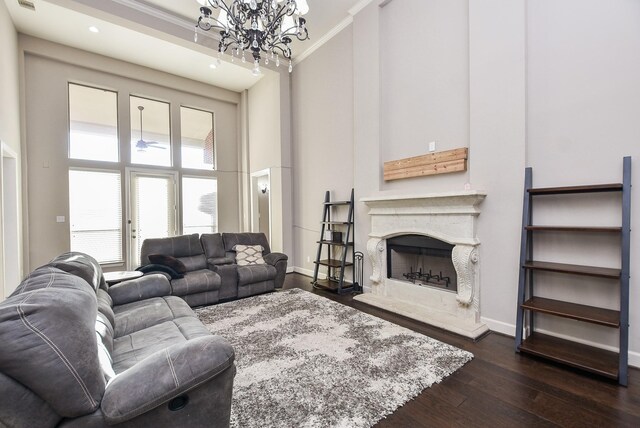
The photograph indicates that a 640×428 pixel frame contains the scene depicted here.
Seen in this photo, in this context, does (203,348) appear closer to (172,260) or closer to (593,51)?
(172,260)

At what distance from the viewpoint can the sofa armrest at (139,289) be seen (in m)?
2.57

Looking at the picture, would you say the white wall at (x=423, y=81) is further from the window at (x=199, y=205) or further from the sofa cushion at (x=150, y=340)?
the window at (x=199, y=205)

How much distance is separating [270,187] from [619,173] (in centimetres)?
515

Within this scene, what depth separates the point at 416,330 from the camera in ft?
9.73

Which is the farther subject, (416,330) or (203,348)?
(416,330)

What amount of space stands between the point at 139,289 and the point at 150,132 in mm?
4763

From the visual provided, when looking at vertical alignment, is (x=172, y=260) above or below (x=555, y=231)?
below

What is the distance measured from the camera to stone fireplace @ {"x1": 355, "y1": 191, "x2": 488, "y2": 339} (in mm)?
3059

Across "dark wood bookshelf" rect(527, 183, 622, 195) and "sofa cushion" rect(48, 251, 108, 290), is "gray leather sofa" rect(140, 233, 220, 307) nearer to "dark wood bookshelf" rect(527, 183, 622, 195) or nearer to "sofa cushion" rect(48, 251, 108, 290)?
"sofa cushion" rect(48, 251, 108, 290)

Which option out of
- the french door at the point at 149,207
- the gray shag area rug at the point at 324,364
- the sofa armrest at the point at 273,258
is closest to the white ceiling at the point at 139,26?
the french door at the point at 149,207

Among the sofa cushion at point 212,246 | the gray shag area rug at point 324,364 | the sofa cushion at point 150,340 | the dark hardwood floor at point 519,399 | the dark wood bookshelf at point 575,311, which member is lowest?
the dark hardwood floor at point 519,399

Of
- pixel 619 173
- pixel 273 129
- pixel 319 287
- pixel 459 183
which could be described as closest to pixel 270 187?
pixel 273 129

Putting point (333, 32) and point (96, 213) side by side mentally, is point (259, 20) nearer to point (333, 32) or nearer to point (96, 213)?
point (333, 32)

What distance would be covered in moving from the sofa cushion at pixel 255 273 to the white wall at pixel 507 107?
1424 mm
